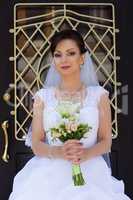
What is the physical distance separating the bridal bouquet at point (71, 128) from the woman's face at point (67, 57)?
8.4 inches

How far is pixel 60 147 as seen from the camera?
263 cm

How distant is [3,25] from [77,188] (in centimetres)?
140

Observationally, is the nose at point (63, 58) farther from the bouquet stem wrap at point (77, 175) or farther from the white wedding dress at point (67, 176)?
the bouquet stem wrap at point (77, 175)

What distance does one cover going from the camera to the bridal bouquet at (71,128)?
2.53 m

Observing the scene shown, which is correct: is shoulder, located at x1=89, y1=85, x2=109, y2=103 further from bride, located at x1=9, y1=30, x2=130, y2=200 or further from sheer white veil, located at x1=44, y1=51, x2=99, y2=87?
sheer white veil, located at x1=44, y1=51, x2=99, y2=87

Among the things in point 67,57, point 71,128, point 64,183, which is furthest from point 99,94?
point 64,183

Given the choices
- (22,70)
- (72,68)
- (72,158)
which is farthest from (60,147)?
(22,70)

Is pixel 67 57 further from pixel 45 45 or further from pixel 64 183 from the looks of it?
pixel 45 45

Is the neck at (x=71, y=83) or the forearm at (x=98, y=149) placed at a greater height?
the neck at (x=71, y=83)

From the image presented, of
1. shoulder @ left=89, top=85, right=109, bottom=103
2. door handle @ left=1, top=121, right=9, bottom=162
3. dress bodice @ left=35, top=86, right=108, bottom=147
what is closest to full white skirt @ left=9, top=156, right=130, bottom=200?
dress bodice @ left=35, top=86, right=108, bottom=147

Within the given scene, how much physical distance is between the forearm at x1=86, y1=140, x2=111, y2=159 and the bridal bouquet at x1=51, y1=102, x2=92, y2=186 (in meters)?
0.09

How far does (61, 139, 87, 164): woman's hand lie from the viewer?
255cm

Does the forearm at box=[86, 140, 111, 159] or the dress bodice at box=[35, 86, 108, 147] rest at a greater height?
the dress bodice at box=[35, 86, 108, 147]

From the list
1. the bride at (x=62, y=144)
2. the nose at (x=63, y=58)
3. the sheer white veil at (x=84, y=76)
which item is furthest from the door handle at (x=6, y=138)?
the nose at (x=63, y=58)
